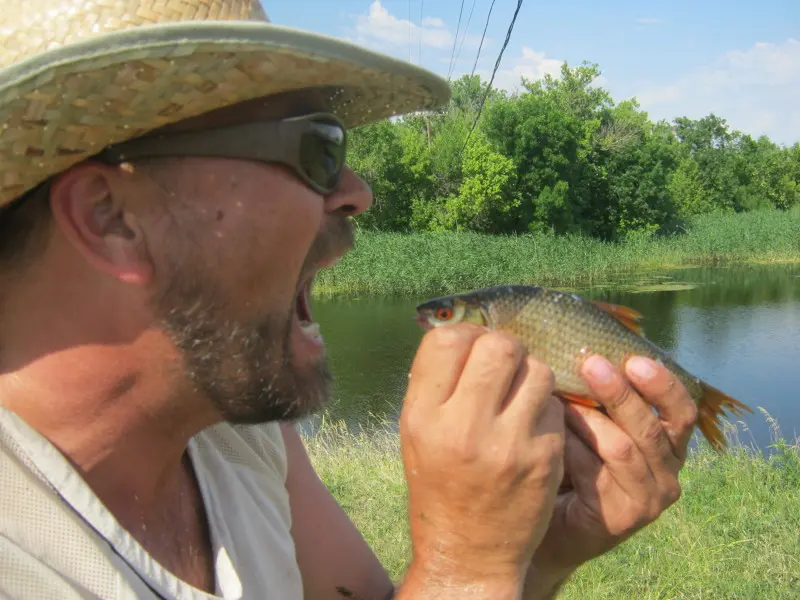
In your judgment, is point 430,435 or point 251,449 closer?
point 430,435

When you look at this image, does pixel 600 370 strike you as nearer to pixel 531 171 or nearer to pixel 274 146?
pixel 274 146

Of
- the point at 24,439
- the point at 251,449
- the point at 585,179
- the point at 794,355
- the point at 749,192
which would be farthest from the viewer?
the point at 749,192

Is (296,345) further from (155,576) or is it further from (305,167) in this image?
(155,576)

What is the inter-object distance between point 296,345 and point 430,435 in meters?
0.38

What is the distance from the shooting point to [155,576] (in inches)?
49.9

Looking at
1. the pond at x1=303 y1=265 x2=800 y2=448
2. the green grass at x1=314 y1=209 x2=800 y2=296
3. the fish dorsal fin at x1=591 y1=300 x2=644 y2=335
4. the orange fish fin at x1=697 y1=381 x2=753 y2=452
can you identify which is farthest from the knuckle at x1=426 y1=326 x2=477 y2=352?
the green grass at x1=314 y1=209 x2=800 y2=296

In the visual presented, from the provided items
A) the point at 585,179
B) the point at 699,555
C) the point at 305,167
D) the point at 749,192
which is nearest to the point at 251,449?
the point at 305,167

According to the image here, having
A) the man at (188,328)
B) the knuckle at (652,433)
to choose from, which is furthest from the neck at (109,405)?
the knuckle at (652,433)

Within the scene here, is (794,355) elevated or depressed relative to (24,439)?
depressed

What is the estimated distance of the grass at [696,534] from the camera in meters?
4.00

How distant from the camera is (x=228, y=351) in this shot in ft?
4.72

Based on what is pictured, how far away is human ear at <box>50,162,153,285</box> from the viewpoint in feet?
4.35

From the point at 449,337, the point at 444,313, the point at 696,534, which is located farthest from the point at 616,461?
the point at 696,534

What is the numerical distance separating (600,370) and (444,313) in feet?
1.89
